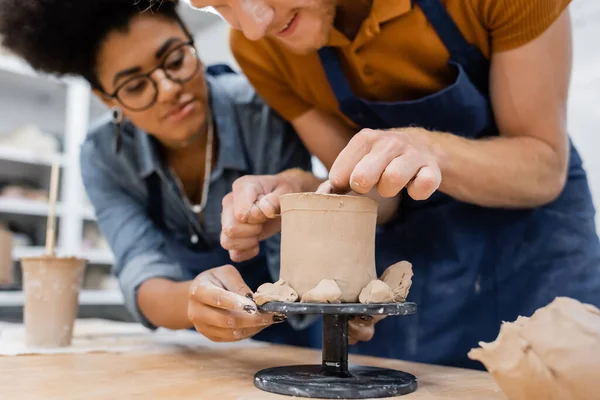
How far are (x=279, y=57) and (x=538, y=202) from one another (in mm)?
740

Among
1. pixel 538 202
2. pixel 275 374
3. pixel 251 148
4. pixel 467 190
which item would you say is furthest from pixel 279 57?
pixel 275 374

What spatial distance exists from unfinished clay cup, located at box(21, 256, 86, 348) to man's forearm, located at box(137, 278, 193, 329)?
0.64 feet

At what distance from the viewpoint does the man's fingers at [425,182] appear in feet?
2.86

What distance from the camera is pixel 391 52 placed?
128cm

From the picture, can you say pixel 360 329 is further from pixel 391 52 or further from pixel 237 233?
pixel 391 52

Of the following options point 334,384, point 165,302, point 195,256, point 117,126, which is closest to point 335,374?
point 334,384

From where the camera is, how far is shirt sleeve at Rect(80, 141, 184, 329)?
159 centimetres

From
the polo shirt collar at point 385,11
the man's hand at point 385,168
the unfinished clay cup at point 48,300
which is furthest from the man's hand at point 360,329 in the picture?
the unfinished clay cup at point 48,300

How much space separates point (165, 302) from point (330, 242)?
2.39 ft

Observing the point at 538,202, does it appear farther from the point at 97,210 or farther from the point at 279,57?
the point at 97,210

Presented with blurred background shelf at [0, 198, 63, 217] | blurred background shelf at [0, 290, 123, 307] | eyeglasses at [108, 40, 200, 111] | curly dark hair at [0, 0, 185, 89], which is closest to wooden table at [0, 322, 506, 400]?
eyeglasses at [108, 40, 200, 111]

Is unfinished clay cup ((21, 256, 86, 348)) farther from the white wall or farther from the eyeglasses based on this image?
the white wall

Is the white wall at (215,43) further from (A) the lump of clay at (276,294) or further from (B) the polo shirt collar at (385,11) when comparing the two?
(A) the lump of clay at (276,294)

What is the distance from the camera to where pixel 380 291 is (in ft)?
2.82
